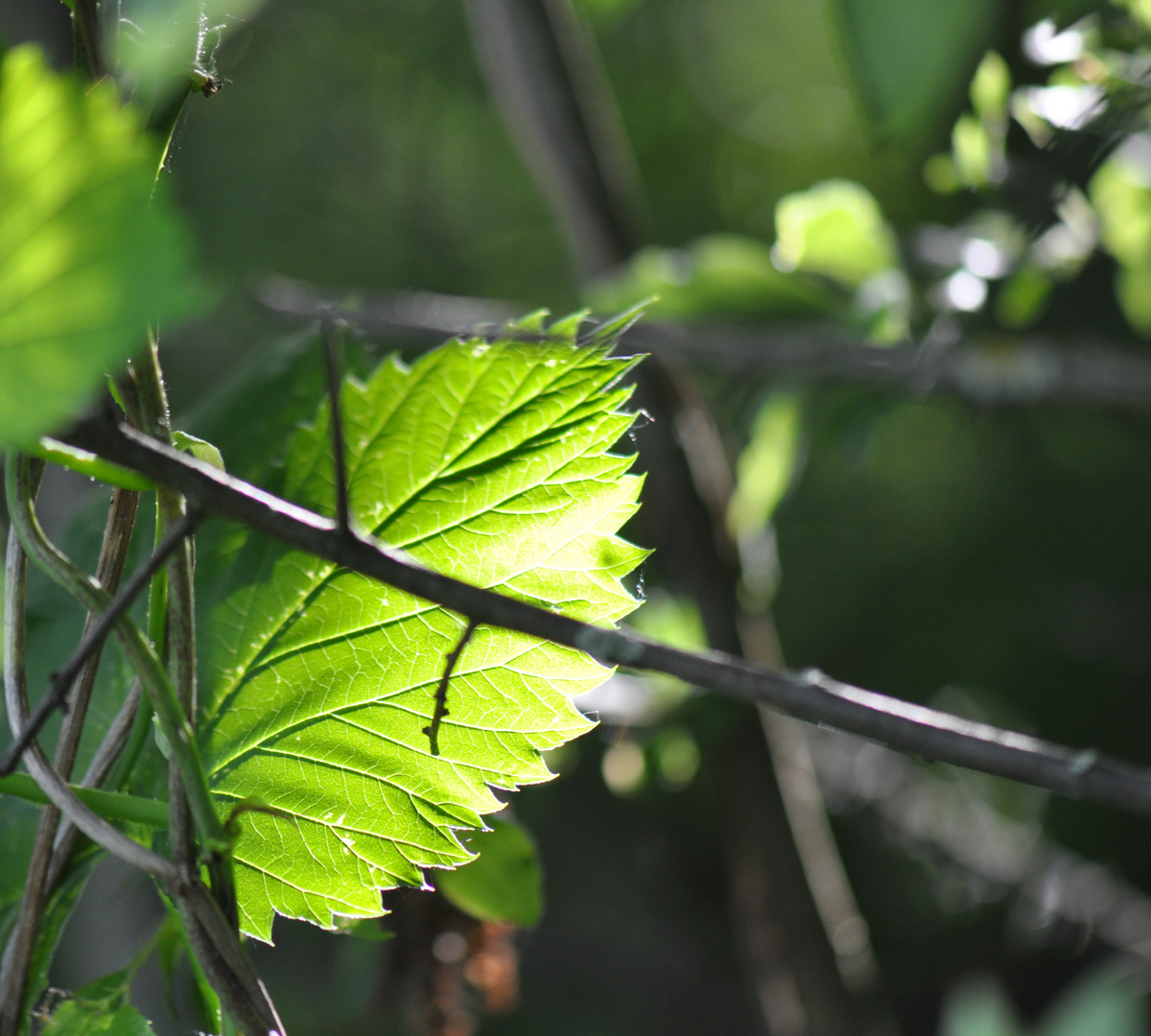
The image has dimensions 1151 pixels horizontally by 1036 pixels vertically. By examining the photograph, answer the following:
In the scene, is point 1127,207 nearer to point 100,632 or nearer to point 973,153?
point 973,153

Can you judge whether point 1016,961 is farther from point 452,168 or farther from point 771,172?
point 452,168

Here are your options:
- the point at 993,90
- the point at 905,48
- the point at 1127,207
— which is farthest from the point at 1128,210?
the point at 905,48

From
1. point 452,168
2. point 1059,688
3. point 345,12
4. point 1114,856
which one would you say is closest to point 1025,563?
point 1059,688

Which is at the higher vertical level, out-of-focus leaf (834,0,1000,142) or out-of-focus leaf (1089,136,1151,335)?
out-of-focus leaf (1089,136,1151,335)

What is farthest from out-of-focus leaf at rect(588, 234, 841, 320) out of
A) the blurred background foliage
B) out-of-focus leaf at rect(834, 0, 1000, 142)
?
out-of-focus leaf at rect(834, 0, 1000, 142)

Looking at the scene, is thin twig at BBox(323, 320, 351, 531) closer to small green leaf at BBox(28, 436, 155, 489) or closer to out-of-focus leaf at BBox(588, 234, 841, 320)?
small green leaf at BBox(28, 436, 155, 489)

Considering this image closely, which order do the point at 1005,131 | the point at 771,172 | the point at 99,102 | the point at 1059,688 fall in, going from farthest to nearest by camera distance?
the point at 771,172 < the point at 1059,688 < the point at 1005,131 < the point at 99,102

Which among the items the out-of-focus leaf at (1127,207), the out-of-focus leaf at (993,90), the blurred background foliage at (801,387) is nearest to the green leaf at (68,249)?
the blurred background foliage at (801,387)

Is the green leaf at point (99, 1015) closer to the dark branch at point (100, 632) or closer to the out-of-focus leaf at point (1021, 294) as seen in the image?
the dark branch at point (100, 632)
